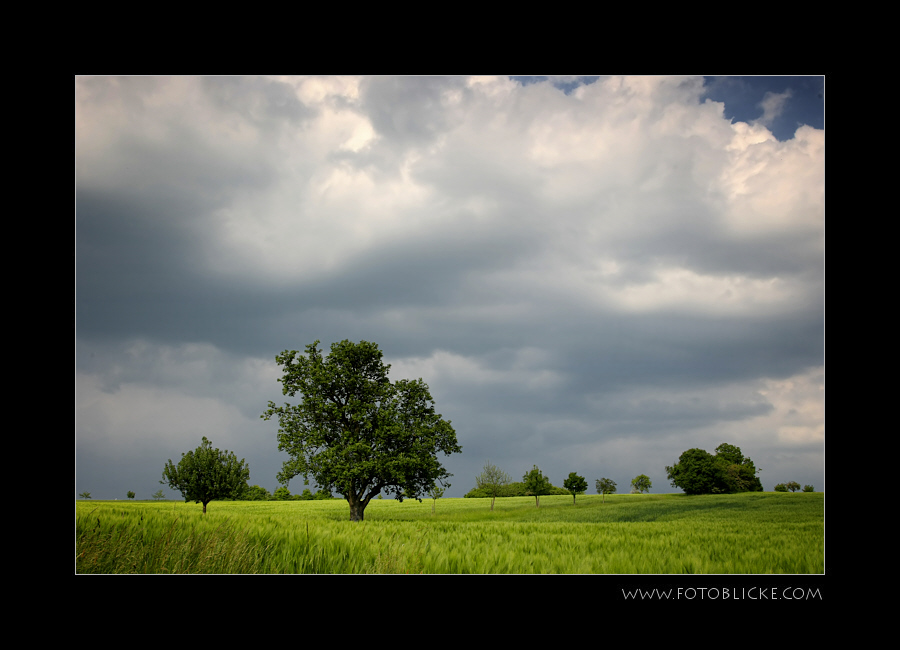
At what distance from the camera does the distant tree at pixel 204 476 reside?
1259 inches

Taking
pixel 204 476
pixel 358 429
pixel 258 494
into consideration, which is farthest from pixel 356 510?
pixel 258 494

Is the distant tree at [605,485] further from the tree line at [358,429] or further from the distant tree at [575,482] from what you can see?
the tree line at [358,429]

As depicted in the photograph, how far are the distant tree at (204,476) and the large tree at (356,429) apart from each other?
10974 millimetres

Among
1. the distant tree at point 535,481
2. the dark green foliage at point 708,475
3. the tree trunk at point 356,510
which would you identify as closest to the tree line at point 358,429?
the tree trunk at point 356,510

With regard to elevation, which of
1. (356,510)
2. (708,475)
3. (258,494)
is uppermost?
(356,510)

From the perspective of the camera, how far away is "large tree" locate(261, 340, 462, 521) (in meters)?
23.9

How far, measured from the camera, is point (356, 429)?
2525cm

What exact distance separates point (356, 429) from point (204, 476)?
14.9 m

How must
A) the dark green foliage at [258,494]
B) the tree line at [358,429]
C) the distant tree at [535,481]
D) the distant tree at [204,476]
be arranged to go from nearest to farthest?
1. the tree line at [358,429]
2. the distant tree at [204,476]
3. the distant tree at [535,481]
4. the dark green foliage at [258,494]

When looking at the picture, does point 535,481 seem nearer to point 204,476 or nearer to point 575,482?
point 575,482
